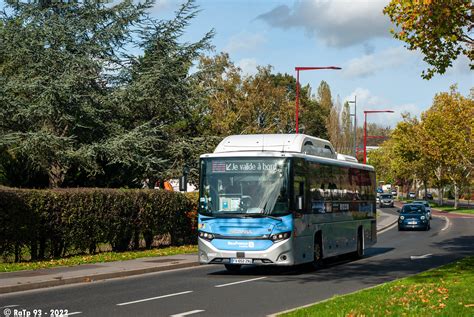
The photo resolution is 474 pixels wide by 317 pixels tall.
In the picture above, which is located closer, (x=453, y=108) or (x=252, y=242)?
(x=252, y=242)

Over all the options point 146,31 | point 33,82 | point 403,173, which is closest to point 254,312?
point 33,82

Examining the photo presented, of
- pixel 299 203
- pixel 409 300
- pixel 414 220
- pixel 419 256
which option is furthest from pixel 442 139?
pixel 409 300

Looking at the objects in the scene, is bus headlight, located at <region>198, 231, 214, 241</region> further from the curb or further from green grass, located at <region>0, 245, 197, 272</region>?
green grass, located at <region>0, 245, 197, 272</region>

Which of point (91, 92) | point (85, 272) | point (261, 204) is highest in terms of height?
point (91, 92)

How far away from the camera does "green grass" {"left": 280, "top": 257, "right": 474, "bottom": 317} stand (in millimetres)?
11047

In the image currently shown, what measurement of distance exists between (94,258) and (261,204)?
7.29 metres

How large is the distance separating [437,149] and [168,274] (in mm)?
64893

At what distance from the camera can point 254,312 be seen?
12211 millimetres

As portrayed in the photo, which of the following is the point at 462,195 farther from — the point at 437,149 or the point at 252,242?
the point at 252,242

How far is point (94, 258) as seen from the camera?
2344 cm

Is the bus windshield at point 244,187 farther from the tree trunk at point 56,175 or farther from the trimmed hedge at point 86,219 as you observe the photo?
the tree trunk at point 56,175

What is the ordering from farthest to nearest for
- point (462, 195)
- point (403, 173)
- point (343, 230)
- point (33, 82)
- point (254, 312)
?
1. point (462, 195)
2. point (403, 173)
3. point (33, 82)
4. point (343, 230)
5. point (254, 312)

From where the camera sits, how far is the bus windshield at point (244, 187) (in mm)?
18625

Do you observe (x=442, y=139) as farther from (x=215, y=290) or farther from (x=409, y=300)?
(x=409, y=300)
